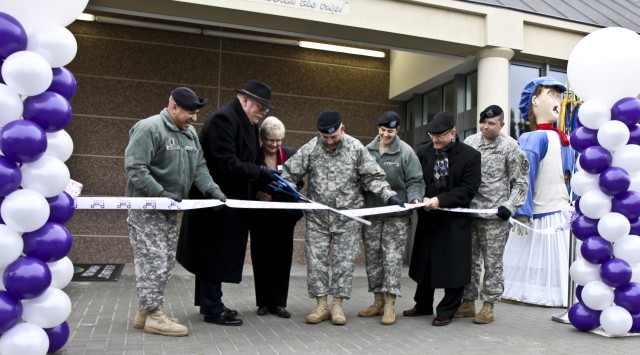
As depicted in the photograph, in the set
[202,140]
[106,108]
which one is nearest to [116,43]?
[106,108]

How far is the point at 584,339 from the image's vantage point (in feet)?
15.6

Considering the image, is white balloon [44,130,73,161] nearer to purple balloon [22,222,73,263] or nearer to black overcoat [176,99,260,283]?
purple balloon [22,222,73,263]

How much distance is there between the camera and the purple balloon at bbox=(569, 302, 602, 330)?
16.2 feet

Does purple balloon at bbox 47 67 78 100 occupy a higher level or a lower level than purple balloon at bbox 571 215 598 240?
higher

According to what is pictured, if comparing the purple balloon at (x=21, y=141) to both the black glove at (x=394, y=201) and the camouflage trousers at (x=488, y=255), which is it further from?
the camouflage trousers at (x=488, y=255)

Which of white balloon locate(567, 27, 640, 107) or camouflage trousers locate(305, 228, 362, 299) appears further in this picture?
camouflage trousers locate(305, 228, 362, 299)

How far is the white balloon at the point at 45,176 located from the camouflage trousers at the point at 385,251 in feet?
9.38

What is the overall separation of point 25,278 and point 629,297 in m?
4.46

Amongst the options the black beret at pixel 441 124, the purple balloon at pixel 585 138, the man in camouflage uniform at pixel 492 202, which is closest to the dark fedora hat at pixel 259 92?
the black beret at pixel 441 124

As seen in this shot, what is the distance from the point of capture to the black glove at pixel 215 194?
467 centimetres

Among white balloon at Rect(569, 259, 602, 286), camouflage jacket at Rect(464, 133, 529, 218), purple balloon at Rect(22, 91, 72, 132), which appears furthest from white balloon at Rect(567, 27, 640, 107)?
purple balloon at Rect(22, 91, 72, 132)

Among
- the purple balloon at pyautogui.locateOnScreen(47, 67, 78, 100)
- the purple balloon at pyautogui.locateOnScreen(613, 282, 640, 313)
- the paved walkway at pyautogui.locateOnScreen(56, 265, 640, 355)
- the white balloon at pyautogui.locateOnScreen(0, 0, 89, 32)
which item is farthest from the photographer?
the purple balloon at pyautogui.locateOnScreen(613, 282, 640, 313)

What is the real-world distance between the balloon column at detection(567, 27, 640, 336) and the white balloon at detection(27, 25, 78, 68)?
13.1ft

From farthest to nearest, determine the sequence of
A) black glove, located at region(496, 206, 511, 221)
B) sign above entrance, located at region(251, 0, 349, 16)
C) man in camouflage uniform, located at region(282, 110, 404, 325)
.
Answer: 1. sign above entrance, located at region(251, 0, 349, 16)
2. black glove, located at region(496, 206, 511, 221)
3. man in camouflage uniform, located at region(282, 110, 404, 325)
